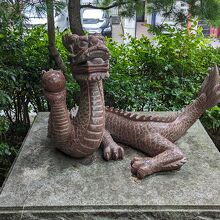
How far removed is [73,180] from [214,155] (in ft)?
2.38

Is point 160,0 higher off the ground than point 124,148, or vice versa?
point 160,0

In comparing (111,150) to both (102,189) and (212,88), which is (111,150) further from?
(212,88)

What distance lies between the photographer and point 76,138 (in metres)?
1.46

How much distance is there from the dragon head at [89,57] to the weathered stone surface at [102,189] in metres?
0.43

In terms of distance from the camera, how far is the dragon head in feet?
4.55

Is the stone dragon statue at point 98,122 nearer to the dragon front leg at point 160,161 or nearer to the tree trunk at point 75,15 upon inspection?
the dragon front leg at point 160,161

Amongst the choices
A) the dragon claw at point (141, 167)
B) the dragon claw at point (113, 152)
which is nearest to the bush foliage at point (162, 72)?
the dragon claw at point (113, 152)

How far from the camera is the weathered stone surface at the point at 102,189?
127 cm

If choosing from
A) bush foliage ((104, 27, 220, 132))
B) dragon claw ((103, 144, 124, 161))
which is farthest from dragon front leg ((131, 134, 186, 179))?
bush foliage ((104, 27, 220, 132))

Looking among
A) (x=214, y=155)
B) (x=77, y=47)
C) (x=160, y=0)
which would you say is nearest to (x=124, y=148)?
(x=214, y=155)

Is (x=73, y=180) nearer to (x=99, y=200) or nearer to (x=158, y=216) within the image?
(x=99, y=200)

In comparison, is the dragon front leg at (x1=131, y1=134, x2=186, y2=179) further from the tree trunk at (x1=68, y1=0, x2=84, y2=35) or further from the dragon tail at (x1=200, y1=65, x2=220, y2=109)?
the tree trunk at (x1=68, y1=0, x2=84, y2=35)

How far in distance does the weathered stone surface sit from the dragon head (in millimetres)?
430

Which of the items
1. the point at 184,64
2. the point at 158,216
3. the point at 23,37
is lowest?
the point at 158,216
